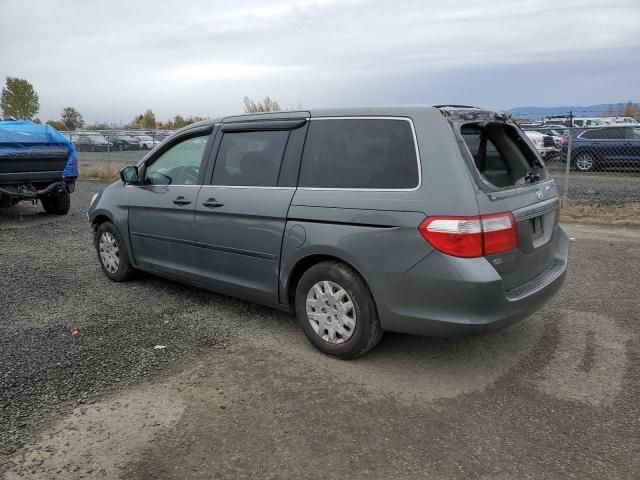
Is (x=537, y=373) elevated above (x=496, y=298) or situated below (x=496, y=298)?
below

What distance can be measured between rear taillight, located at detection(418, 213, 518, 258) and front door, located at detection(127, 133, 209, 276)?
7.55 feet

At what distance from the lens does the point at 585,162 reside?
16828mm

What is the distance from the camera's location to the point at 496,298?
3.36 metres

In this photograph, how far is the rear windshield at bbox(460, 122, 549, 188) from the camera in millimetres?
3721

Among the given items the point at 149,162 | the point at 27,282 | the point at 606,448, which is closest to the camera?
the point at 606,448

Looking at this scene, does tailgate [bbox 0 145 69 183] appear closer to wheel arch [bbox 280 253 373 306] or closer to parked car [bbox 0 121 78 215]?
parked car [bbox 0 121 78 215]

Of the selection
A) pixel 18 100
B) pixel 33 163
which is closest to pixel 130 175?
pixel 33 163

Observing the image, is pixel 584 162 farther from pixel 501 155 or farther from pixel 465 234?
pixel 465 234

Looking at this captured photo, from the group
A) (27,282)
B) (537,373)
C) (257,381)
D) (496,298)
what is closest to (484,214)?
(496,298)

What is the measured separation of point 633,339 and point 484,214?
1.99m

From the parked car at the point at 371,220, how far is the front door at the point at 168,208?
0.02 meters

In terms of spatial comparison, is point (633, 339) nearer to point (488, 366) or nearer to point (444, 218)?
Result: point (488, 366)

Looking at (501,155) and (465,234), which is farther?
(501,155)

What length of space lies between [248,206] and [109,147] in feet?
65.5
